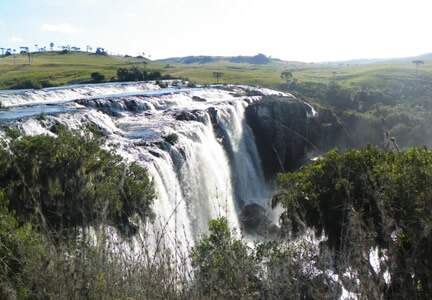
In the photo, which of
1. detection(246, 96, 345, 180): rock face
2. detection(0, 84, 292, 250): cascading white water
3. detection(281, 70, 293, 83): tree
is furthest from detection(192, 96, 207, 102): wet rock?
detection(281, 70, 293, 83): tree

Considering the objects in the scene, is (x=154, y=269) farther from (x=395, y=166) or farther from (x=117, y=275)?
(x=395, y=166)

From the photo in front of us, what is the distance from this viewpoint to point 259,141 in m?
52.3

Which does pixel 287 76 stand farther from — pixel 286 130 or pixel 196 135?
pixel 196 135

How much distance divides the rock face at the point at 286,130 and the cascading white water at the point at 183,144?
1633mm

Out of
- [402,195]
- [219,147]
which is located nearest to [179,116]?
[219,147]

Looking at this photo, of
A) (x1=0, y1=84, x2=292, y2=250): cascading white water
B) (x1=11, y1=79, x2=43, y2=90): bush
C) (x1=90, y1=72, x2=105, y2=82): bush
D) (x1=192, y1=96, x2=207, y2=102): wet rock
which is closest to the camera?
(x1=0, y1=84, x2=292, y2=250): cascading white water

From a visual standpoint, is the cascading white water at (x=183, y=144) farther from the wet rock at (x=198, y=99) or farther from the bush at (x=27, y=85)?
the bush at (x=27, y=85)

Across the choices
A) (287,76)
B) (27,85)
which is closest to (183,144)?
(27,85)

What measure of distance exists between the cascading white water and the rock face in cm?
163

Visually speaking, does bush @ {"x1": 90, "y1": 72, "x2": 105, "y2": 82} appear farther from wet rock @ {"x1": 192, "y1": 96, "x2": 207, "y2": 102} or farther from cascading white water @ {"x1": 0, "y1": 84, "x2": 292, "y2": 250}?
wet rock @ {"x1": 192, "y1": 96, "x2": 207, "y2": 102}

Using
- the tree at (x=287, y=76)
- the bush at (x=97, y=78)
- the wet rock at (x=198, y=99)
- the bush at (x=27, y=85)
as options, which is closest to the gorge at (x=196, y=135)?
the wet rock at (x=198, y=99)

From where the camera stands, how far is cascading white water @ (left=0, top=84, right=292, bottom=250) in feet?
94.3

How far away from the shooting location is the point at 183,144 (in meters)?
33.5

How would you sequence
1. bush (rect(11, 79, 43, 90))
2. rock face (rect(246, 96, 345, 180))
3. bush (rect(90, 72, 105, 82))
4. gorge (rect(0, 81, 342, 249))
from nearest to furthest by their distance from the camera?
gorge (rect(0, 81, 342, 249))
rock face (rect(246, 96, 345, 180))
bush (rect(11, 79, 43, 90))
bush (rect(90, 72, 105, 82))
